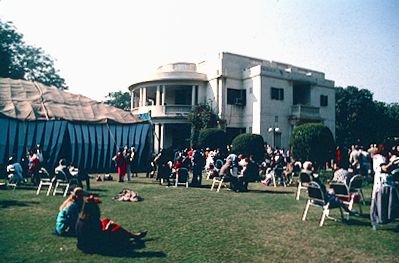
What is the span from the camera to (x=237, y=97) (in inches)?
1172

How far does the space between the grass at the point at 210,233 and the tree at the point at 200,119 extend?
16958 millimetres

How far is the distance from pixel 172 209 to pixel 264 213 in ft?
Answer: 8.20

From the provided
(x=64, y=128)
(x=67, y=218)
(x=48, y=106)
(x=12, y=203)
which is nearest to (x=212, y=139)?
(x=64, y=128)

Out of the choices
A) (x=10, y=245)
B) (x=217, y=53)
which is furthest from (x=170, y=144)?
(x=10, y=245)

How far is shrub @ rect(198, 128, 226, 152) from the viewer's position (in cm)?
2417

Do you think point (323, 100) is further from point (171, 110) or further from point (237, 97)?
point (171, 110)

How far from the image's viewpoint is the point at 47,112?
18.9 meters

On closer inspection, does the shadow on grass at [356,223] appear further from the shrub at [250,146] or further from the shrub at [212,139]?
the shrub at [212,139]

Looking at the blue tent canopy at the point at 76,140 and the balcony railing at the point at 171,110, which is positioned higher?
the balcony railing at the point at 171,110

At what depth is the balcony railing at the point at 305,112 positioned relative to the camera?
29266 mm

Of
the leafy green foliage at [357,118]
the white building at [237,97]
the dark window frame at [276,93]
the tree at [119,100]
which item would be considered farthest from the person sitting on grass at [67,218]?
the tree at [119,100]

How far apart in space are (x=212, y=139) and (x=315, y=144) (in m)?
8.85

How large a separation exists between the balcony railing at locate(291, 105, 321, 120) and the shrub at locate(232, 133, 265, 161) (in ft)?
30.2

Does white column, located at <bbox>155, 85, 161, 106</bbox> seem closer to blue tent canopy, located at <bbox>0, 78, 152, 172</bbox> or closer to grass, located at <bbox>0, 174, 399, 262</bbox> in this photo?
blue tent canopy, located at <bbox>0, 78, 152, 172</bbox>
